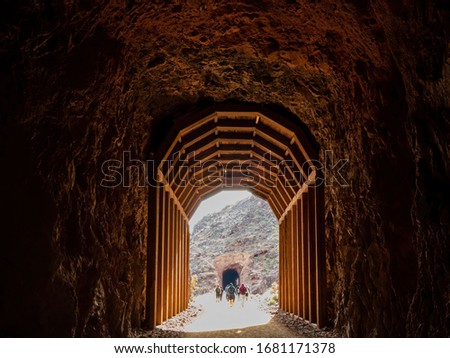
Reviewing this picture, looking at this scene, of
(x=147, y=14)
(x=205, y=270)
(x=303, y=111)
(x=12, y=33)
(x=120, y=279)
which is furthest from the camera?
(x=205, y=270)

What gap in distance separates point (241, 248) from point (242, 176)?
1082 inches

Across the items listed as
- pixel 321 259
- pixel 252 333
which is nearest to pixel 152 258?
pixel 252 333

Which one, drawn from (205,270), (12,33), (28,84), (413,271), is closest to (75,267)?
(28,84)

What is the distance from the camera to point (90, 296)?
5719 millimetres

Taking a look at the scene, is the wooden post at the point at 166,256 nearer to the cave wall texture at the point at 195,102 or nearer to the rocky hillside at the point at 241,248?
the cave wall texture at the point at 195,102

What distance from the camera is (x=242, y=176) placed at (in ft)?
52.6

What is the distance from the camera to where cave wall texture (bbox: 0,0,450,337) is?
4125mm

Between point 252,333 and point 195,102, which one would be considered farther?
point 252,333

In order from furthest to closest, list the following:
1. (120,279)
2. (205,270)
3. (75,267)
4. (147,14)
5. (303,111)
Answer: (205,270) < (303,111) < (120,279) < (147,14) < (75,267)

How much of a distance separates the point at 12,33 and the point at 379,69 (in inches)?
153

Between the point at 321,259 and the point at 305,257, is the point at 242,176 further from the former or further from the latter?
the point at 321,259

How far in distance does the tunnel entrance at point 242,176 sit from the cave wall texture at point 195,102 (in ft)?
1.28

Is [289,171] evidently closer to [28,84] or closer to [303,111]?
[303,111]

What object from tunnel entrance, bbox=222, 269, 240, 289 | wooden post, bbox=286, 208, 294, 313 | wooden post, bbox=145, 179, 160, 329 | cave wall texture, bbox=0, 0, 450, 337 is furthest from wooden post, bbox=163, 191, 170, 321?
tunnel entrance, bbox=222, 269, 240, 289
